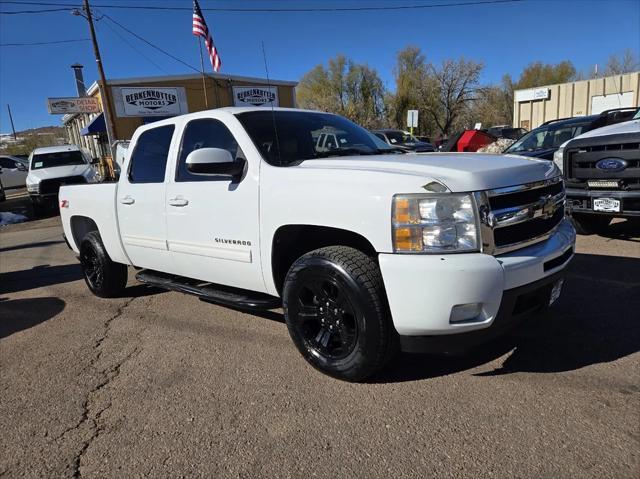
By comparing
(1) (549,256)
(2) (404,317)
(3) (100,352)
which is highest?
(1) (549,256)

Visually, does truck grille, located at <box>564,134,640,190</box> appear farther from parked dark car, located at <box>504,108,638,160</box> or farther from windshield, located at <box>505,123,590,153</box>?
windshield, located at <box>505,123,590,153</box>

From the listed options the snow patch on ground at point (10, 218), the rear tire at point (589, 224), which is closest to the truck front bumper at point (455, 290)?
the rear tire at point (589, 224)

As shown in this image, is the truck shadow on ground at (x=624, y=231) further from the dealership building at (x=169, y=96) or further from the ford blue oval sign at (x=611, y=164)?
the dealership building at (x=169, y=96)

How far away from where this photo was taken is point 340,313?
2.96 metres

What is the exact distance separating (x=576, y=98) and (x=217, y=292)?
36593mm

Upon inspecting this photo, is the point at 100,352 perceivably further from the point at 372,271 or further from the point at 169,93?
the point at 169,93

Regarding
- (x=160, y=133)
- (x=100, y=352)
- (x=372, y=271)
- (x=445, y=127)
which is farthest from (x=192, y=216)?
(x=445, y=127)

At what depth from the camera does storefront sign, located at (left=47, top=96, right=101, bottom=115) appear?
23464 mm

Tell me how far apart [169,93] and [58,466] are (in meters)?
26.8

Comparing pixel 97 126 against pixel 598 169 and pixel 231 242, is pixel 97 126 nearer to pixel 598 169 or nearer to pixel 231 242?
pixel 231 242

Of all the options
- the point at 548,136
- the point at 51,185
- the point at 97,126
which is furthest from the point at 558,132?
the point at 97,126

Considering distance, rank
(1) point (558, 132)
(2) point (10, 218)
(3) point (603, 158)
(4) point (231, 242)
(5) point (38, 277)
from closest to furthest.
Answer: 1. (4) point (231, 242)
2. (3) point (603, 158)
3. (5) point (38, 277)
4. (1) point (558, 132)
5. (2) point (10, 218)

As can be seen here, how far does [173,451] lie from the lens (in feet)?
8.18

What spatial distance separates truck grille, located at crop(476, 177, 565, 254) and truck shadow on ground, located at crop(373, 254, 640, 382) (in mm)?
586
